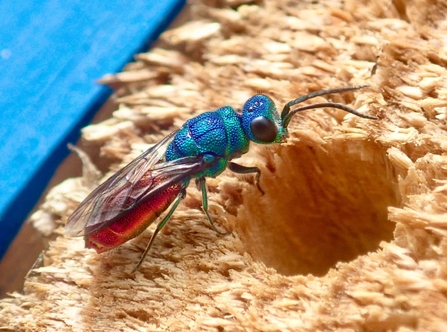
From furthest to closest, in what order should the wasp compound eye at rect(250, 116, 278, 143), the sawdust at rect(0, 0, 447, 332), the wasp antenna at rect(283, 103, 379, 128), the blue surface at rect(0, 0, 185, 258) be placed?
the blue surface at rect(0, 0, 185, 258) → the wasp compound eye at rect(250, 116, 278, 143) → the wasp antenna at rect(283, 103, 379, 128) → the sawdust at rect(0, 0, 447, 332)

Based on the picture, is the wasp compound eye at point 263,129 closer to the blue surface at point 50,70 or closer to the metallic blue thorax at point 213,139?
the metallic blue thorax at point 213,139

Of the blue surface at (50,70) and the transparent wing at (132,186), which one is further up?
the blue surface at (50,70)

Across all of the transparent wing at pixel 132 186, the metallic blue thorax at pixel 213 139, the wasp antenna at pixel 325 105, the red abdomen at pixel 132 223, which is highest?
the wasp antenna at pixel 325 105

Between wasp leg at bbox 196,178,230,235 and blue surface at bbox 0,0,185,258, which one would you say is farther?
blue surface at bbox 0,0,185,258

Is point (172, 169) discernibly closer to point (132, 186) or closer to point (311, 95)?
point (132, 186)

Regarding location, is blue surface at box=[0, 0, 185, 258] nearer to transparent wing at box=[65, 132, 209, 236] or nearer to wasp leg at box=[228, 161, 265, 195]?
transparent wing at box=[65, 132, 209, 236]

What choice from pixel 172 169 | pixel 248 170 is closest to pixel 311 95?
pixel 248 170

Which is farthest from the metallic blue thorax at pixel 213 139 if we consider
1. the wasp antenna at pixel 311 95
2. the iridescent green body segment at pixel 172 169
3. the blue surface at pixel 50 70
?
the blue surface at pixel 50 70

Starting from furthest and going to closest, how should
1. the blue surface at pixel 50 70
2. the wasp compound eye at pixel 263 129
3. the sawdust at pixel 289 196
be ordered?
the blue surface at pixel 50 70, the wasp compound eye at pixel 263 129, the sawdust at pixel 289 196

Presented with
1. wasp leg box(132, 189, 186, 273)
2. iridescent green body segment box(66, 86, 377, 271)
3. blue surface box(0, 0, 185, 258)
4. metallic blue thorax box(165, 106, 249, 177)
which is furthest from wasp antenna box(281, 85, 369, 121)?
blue surface box(0, 0, 185, 258)
